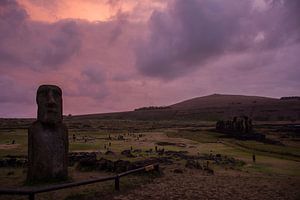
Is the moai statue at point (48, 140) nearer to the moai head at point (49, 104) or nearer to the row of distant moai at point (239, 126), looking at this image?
the moai head at point (49, 104)

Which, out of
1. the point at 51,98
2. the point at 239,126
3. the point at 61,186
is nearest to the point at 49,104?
the point at 51,98

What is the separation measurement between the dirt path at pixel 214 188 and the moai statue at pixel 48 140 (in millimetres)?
3603

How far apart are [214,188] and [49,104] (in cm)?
775

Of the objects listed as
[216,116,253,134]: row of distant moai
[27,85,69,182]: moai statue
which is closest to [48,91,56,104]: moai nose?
[27,85,69,182]: moai statue

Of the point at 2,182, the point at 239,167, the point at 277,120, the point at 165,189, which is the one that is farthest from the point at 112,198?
the point at 277,120

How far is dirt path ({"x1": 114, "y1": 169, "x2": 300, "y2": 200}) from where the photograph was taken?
13.1 meters

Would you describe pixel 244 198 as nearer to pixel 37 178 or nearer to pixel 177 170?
pixel 177 170

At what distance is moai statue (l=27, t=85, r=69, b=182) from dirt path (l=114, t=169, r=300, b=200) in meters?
3.60

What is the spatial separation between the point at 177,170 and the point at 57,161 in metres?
6.50

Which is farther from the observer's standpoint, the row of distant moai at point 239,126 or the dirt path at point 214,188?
the row of distant moai at point 239,126

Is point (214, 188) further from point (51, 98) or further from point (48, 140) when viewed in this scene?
point (51, 98)

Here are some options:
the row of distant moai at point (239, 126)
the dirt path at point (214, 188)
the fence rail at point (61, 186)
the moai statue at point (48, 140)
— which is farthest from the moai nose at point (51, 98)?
the row of distant moai at point (239, 126)

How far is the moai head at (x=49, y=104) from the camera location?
49.7ft

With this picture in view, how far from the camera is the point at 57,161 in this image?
15125 mm
